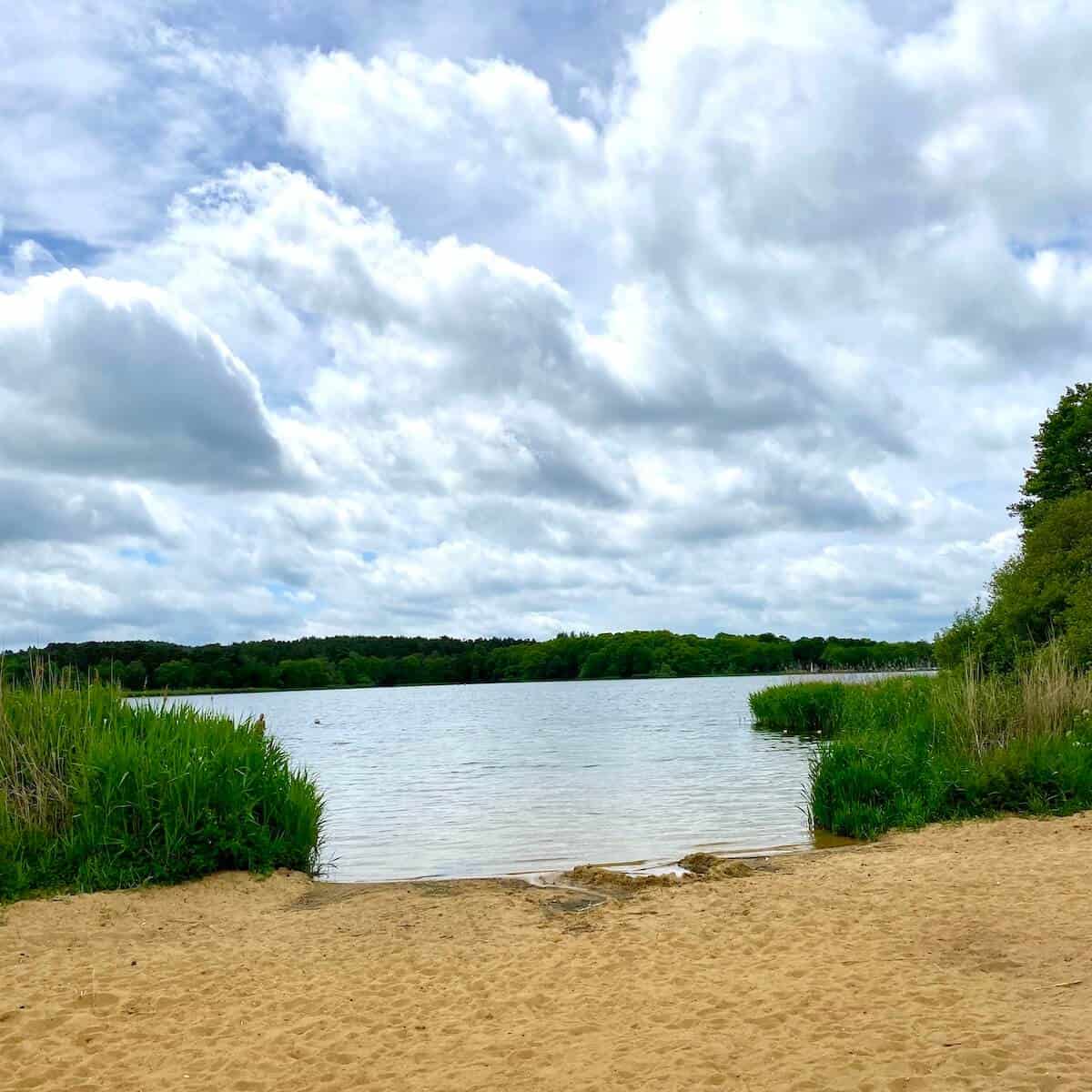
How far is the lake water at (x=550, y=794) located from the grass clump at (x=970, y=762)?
1.21 metres

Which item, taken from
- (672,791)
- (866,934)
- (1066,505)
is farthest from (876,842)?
(1066,505)

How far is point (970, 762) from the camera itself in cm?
1755

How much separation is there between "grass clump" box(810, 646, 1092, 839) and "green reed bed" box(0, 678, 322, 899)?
30.6ft

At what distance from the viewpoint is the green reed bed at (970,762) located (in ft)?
55.2

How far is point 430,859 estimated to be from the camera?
55.9 feet

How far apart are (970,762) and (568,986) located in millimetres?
11509

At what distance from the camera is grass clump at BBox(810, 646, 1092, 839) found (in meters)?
16.8

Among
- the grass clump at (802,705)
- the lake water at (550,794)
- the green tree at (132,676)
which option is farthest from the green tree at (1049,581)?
the green tree at (132,676)

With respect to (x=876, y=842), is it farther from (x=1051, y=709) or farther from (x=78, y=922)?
(x=78, y=922)

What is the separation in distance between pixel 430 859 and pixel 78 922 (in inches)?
275

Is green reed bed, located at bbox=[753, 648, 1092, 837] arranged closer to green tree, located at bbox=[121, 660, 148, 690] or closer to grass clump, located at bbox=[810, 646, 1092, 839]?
grass clump, located at bbox=[810, 646, 1092, 839]

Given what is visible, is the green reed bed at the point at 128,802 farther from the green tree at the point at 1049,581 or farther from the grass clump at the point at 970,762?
the green tree at the point at 1049,581

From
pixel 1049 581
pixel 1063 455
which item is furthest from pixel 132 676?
pixel 1063 455

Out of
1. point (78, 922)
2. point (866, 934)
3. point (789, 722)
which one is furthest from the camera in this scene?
point (789, 722)
